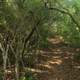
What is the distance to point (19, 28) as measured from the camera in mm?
11297

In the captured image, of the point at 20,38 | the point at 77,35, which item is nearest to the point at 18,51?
the point at 20,38

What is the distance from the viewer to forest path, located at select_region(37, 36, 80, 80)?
13.7 meters

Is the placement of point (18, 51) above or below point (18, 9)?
below

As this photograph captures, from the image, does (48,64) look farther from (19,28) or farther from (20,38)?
(19,28)

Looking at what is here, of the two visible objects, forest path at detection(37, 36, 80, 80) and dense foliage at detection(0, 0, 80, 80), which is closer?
dense foliage at detection(0, 0, 80, 80)

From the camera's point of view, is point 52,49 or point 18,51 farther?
point 52,49

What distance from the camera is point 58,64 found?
15.7 m

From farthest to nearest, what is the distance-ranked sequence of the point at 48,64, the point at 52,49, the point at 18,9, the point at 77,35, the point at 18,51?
the point at 52,49 < the point at 77,35 < the point at 48,64 < the point at 18,51 < the point at 18,9

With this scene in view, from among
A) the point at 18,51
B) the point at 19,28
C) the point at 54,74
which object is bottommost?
Result: the point at 54,74

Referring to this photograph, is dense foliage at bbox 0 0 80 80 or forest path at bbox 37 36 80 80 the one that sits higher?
dense foliage at bbox 0 0 80 80

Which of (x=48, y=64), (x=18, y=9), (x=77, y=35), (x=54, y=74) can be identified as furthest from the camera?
(x=77, y=35)

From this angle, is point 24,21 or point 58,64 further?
point 58,64

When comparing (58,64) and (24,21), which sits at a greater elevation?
(24,21)

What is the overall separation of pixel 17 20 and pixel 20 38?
151 centimetres
